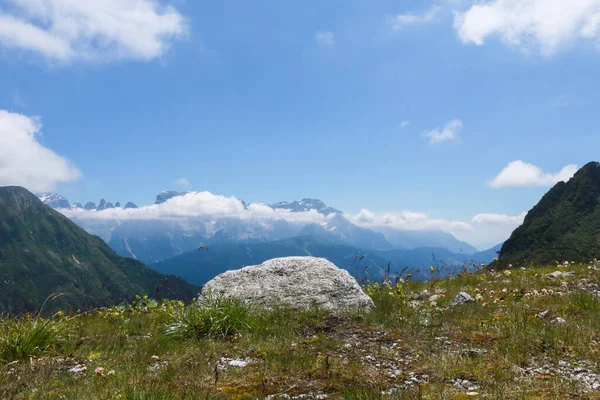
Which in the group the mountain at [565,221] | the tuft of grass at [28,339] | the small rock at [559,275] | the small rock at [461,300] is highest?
the mountain at [565,221]

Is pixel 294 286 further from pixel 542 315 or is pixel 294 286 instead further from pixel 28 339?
pixel 28 339

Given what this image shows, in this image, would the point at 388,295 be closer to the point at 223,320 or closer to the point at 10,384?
the point at 223,320

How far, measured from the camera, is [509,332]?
7227 millimetres

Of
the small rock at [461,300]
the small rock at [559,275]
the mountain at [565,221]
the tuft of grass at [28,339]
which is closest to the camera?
the tuft of grass at [28,339]

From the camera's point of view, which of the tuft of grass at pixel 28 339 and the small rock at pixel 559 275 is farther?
the small rock at pixel 559 275

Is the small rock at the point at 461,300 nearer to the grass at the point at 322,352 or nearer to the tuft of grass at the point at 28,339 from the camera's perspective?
the grass at the point at 322,352

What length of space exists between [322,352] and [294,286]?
536 cm

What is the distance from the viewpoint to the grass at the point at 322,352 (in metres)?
4.88

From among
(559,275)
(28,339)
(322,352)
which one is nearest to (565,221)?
(559,275)

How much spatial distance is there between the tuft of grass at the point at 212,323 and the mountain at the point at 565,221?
10502 centimetres

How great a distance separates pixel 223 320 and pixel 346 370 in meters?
3.90

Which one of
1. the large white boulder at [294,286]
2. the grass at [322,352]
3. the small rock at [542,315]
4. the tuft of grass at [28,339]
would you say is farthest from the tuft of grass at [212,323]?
the small rock at [542,315]

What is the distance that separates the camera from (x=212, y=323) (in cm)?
865

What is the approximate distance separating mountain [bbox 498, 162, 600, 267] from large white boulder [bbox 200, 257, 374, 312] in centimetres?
10096
